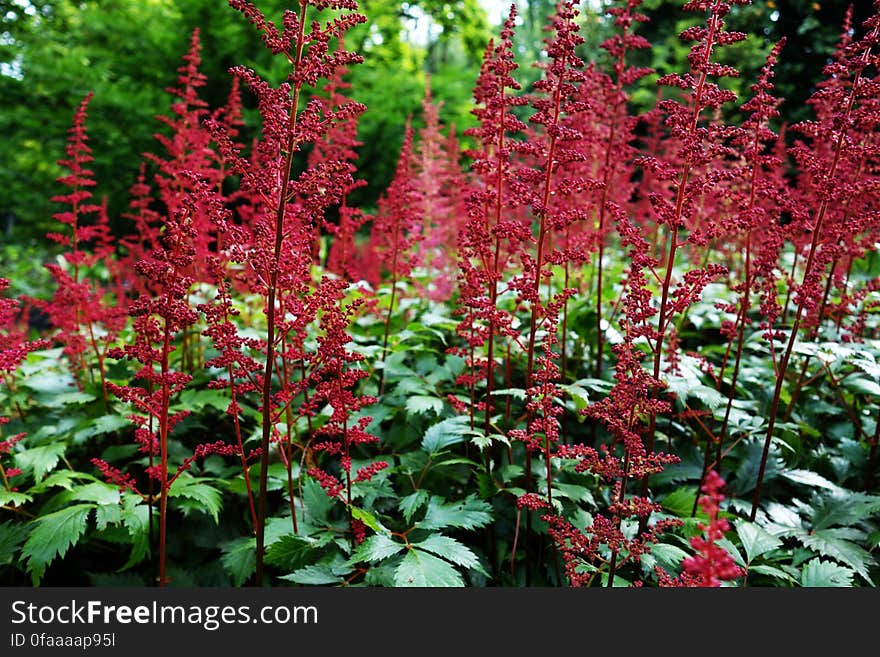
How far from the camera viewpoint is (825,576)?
2.42m

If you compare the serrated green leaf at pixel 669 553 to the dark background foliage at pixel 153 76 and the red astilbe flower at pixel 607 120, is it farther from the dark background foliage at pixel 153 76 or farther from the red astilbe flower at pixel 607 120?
the dark background foliage at pixel 153 76

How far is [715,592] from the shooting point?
6.56ft

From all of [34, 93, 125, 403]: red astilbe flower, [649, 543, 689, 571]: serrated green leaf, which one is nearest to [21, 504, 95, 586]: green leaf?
[34, 93, 125, 403]: red astilbe flower

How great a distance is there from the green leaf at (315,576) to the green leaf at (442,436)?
70 centimetres

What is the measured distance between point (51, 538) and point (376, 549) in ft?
4.00

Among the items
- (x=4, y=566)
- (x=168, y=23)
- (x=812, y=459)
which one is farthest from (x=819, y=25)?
(x=4, y=566)

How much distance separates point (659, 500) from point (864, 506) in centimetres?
85

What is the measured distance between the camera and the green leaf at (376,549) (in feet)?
7.31

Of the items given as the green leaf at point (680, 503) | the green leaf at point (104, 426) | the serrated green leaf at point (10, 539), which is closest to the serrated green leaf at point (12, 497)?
the serrated green leaf at point (10, 539)

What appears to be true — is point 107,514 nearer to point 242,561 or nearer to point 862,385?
point 242,561

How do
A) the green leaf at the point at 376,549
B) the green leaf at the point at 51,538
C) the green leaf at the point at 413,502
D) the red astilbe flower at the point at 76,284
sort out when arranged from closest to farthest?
1. the green leaf at the point at 376,549
2. the green leaf at the point at 51,538
3. the green leaf at the point at 413,502
4. the red astilbe flower at the point at 76,284

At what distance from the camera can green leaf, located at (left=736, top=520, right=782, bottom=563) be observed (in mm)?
2486

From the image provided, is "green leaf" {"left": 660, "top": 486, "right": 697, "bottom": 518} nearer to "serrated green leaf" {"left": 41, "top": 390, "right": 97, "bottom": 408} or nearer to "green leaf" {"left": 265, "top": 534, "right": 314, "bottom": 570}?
"green leaf" {"left": 265, "top": 534, "right": 314, "bottom": 570}

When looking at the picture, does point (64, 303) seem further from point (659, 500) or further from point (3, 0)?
point (3, 0)
